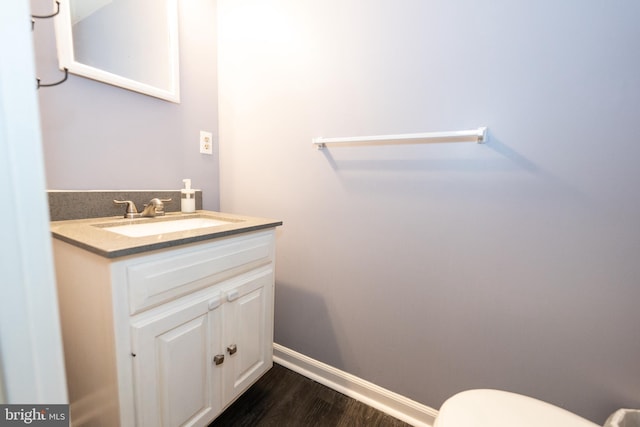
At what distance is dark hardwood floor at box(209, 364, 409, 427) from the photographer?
3.66ft

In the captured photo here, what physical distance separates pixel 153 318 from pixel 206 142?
1.00 meters

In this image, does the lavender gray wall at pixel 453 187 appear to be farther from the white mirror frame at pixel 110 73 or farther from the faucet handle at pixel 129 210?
the faucet handle at pixel 129 210

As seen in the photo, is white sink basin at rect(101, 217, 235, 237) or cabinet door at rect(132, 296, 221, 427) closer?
cabinet door at rect(132, 296, 221, 427)

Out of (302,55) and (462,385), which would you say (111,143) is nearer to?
(302,55)

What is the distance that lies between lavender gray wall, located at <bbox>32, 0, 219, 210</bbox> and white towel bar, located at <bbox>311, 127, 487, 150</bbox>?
2.24 ft

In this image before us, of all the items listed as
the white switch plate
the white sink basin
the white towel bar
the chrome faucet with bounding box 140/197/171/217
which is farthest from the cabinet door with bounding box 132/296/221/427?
the white switch plate

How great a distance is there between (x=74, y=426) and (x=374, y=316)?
110 cm

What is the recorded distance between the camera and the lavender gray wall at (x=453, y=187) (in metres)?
0.80

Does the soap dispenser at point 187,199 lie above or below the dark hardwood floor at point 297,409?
above

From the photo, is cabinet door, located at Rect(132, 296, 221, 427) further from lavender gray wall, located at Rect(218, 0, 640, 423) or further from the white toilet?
the white toilet

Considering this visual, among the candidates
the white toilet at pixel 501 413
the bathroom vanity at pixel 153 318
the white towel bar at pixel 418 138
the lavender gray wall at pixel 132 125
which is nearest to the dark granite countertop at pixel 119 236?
the bathroom vanity at pixel 153 318

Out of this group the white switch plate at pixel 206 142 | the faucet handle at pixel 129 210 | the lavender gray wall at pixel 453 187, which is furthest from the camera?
the white switch plate at pixel 206 142

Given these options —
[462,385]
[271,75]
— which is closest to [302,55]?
[271,75]

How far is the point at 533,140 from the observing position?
866 mm
